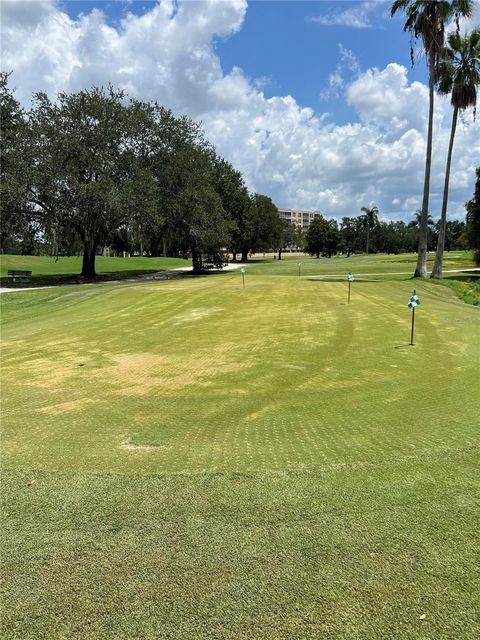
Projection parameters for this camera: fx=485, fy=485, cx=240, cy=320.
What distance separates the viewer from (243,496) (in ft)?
14.2

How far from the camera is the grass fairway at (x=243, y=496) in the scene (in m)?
3.01

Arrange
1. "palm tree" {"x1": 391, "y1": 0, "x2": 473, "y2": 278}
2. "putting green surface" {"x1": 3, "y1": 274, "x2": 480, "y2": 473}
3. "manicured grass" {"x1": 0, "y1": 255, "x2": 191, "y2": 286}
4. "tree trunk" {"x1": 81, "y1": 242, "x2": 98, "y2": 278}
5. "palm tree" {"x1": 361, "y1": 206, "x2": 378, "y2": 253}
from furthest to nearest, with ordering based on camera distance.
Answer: "palm tree" {"x1": 361, "y1": 206, "x2": 378, "y2": 253}, "manicured grass" {"x1": 0, "y1": 255, "x2": 191, "y2": 286}, "tree trunk" {"x1": 81, "y1": 242, "x2": 98, "y2": 278}, "palm tree" {"x1": 391, "y1": 0, "x2": 473, "y2": 278}, "putting green surface" {"x1": 3, "y1": 274, "x2": 480, "y2": 473}

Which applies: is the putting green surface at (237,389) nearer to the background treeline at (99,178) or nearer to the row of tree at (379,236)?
the background treeline at (99,178)

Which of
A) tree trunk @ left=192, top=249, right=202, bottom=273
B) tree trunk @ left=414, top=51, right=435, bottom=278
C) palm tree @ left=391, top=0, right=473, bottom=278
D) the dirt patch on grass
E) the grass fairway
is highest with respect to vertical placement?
palm tree @ left=391, top=0, right=473, bottom=278

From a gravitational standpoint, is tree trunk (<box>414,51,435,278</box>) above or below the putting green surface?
above

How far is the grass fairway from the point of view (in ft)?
9.87

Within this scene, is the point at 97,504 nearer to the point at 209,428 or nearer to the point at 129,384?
the point at 209,428

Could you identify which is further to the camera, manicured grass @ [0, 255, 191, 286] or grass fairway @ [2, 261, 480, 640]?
manicured grass @ [0, 255, 191, 286]

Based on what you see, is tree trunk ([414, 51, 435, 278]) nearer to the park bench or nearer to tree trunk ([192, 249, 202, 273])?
tree trunk ([192, 249, 202, 273])

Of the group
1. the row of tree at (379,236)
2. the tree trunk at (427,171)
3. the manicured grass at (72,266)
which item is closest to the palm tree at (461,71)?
the tree trunk at (427,171)

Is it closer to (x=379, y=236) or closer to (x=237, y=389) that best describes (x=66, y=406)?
(x=237, y=389)

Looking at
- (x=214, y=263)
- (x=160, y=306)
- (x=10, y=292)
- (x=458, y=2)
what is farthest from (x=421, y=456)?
(x=214, y=263)

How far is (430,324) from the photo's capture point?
1340cm

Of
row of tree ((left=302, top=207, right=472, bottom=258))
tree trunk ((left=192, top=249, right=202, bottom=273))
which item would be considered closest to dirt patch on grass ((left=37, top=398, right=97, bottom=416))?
tree trunk ((left=192, top=249, right=202, bottom=273))
